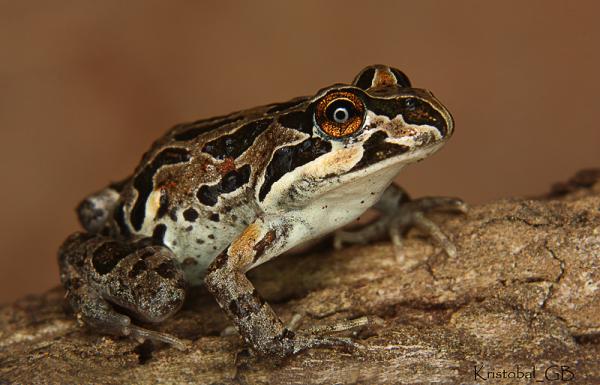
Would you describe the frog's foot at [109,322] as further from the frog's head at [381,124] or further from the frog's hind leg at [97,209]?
the frog's head at [381,124]

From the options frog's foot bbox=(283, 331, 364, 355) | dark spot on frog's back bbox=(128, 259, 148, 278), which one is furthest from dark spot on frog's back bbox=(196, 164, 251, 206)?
frog's foot bbox=(283, 331, 364, 355)

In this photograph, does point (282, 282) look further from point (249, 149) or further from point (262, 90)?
point (262, 90)

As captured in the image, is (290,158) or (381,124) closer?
(381,124)

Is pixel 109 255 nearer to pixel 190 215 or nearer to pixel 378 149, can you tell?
pixel 190 215

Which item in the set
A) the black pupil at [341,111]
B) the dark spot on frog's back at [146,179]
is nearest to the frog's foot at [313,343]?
the black pupil at [341,111]

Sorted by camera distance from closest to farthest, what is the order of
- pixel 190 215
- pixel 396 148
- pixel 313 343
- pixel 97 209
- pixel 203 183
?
1. pixel 396 148
2. pixel 313 343
3. pixel 203 183
4. pixel 190 215
5. pixel 97 209

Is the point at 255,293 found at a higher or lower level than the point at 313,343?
higher

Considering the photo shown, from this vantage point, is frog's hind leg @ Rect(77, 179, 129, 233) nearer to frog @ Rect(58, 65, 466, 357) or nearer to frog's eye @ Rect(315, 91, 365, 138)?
frog @ Rect(58, 65, 466, 357)

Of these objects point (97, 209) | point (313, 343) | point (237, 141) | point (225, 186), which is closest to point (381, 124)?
point (237, 141)
